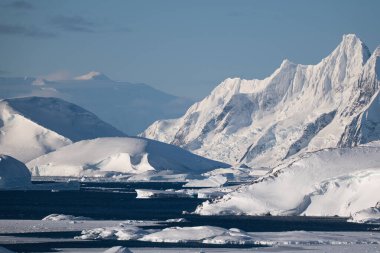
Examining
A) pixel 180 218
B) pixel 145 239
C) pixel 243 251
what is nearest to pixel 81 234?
pixel 145 239

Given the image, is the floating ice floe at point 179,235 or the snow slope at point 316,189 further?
the snow slope at point 316,189

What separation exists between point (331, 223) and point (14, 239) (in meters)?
32.1

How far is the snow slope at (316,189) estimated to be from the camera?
4003 inches

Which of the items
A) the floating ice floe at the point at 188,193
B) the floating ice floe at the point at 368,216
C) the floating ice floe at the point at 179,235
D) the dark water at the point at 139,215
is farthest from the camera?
the floating ice floe at the point at 188,193

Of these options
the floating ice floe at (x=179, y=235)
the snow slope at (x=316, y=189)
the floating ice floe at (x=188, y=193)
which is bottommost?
the floating ice floe at (x=179, y=235)

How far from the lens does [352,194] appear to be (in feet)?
334

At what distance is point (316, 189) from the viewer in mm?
102375

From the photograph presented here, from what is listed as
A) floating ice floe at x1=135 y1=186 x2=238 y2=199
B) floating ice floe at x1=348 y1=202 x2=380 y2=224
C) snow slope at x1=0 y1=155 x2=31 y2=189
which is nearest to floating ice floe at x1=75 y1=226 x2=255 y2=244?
floating ice floe at x1=348 y1=202 x2=380 y2=224

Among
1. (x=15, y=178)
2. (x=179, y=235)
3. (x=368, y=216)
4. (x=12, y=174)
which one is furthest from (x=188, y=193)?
(x=179, y=235)

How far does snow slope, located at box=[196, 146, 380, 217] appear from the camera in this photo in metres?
102

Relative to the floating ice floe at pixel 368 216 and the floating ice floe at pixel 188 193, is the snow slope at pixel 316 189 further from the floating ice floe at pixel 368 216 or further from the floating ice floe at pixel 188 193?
the floating ice floe at pixel 188 193

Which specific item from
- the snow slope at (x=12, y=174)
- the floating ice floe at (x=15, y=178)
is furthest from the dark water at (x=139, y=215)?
the floating ice floe at (x=15, y=178)

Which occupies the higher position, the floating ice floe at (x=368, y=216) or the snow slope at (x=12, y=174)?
the snow slope at (x=12, y=174)

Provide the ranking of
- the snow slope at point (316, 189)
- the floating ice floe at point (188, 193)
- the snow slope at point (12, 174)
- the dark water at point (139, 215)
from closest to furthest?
the dark water at point (139, 215) → the snow slope at point (316, 189) → the floating ice floe at point (188, 193) → the snow slope at point (12, 174)
